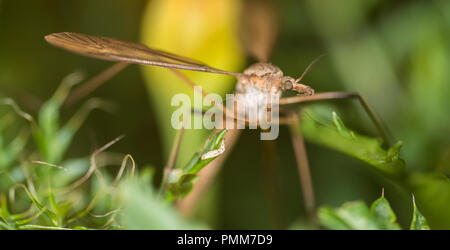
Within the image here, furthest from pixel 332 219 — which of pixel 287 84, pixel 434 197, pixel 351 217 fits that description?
pixel 287 84

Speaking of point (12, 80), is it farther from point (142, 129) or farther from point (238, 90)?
point (238, 90)

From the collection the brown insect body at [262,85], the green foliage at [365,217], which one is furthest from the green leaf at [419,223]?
the brown insect body at [262,85]

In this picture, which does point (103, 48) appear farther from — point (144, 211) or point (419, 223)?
point (419, 223)

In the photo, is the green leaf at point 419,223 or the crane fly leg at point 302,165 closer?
the green leaf at point 419,223

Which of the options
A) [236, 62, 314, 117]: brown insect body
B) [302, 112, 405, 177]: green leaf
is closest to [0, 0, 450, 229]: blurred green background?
[236, 62, 314, 117]: brown insect body

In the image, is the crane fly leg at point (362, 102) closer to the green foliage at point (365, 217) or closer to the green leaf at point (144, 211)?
the green foliage at point (365, 217)

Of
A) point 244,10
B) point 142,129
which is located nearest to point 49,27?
point 142,129
